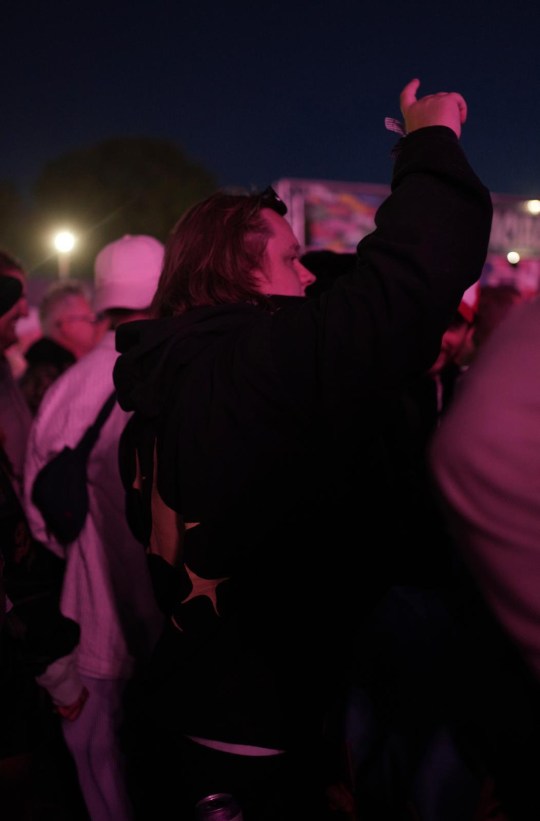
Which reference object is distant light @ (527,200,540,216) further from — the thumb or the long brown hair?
the thumb

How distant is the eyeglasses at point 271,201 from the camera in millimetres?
1724

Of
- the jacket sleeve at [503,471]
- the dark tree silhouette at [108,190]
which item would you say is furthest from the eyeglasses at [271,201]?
the dark tree silhouette at [108,190]

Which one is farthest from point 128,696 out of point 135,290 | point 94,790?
point 135,290

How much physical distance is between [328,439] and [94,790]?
75.6 inches

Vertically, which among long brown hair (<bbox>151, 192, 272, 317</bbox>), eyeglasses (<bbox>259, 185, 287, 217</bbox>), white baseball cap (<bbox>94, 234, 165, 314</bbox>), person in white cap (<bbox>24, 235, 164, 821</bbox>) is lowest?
person in white cap (<bbox>24, 235, 164, 821</bbox>)

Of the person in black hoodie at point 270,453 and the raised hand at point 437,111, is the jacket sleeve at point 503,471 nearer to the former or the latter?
the person in black hoodie at point 270,453

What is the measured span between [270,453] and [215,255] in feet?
1.87

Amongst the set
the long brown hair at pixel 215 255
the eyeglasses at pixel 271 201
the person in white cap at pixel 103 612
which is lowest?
the person in white cap at pixel 103 612

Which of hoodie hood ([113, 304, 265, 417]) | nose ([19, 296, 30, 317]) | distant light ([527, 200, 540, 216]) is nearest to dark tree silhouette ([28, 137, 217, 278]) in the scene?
Result: distant light ([527, 200, 540, 216])

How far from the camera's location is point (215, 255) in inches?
62.7

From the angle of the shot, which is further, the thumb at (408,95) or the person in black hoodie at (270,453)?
the thumb at (408,95)

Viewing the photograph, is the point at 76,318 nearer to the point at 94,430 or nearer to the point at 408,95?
the point at 94,430

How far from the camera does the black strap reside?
247cm

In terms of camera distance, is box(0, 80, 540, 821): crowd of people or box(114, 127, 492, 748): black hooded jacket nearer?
box(0, 80, 540, 821): crowd of people
